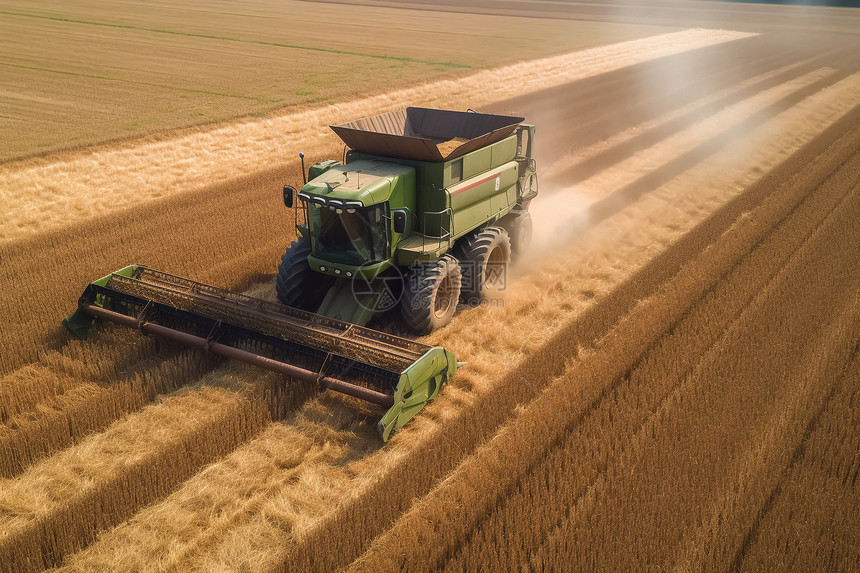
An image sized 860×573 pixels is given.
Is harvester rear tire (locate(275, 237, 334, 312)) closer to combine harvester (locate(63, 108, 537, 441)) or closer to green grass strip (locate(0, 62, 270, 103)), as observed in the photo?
combine harvester (locate(63, 108, 537, 441))

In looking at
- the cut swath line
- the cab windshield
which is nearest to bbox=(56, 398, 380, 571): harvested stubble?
the cab windshield

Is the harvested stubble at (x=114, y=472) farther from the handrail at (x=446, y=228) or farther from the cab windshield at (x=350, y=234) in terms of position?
the handrail at (x=446, y=228)

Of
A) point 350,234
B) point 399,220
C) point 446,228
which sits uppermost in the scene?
point 399,220

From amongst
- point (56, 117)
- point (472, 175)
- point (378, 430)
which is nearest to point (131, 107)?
point (56, 117)

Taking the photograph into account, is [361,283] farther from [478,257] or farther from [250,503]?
[250,503]

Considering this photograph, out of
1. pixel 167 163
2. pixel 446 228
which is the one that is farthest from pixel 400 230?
pixel 167 163

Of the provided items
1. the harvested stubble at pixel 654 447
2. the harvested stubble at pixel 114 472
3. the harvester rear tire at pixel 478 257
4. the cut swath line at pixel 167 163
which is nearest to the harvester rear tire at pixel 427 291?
the harvester rear tire at pixel 478 257

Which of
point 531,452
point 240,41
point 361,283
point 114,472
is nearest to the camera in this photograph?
point 114,472

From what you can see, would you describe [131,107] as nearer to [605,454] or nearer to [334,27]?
[605,454]
